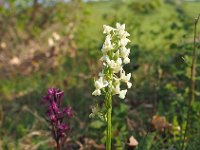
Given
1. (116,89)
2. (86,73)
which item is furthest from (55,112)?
(86,73)

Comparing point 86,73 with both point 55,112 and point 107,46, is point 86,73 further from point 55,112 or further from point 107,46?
point 107,46

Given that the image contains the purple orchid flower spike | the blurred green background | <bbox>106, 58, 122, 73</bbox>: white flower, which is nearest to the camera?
<bbox>106, 58, 122, 73</bbox>: white flower

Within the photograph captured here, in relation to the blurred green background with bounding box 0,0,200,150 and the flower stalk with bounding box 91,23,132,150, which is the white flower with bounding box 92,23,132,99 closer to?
the flower stalk with bounding box 91,23,132,150

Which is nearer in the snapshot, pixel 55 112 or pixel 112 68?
pixel 112 68

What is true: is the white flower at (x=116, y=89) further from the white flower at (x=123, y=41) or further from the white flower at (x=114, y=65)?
the white flower at (x=123, y=41)

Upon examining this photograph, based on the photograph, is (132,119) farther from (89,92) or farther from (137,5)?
(137,5)

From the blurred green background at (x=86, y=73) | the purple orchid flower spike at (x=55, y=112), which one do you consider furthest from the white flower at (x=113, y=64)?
the blurred green background at (x=86, y=73)

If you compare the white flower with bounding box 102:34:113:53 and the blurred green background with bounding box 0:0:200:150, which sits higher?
the white flower with bounding box 102:34:113:53

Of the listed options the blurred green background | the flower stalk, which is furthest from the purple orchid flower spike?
the blurred green background
